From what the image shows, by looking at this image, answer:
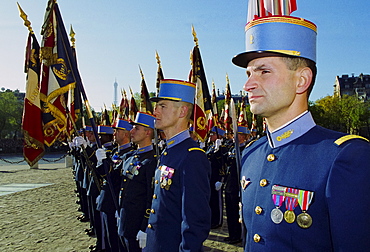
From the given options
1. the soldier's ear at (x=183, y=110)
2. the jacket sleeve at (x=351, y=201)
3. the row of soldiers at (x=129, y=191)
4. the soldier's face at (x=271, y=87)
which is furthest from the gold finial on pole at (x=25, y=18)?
the jacket sleeve at (x=351, y=201)

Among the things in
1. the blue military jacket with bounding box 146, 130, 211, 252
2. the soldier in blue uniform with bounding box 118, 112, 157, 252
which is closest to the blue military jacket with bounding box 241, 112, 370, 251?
the blue military jacket with bounding box 146, 130, 211, 252

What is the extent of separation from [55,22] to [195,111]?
11.4 ft

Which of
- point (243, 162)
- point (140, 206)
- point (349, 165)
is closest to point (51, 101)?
point (140, 206)

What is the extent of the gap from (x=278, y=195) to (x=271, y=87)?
56cm

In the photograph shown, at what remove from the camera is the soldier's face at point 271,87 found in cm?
170

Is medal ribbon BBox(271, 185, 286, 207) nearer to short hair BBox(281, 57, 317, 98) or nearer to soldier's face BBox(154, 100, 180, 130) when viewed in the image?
short hair BBox(281, 57, 317, 98)

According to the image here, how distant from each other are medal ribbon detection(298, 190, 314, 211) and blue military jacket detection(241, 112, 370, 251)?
13mm

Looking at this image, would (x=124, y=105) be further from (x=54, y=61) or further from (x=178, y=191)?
(x=178, y=191)

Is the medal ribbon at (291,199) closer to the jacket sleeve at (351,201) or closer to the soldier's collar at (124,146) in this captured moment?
the jacket sleeve at (351,201)

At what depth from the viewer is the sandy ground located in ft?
21.0

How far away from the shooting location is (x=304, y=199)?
61.2 inches

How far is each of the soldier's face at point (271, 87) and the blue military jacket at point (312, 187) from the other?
155mm

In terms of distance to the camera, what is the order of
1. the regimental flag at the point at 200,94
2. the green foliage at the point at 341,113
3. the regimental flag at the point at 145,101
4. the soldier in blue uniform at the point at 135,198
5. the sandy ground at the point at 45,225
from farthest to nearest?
the green foliage at the point at 341,113 < the regimental flag at the point at 200,94 < the regimental flag at the point at 145,101 < the sandy ground at the point at 45,225 < the soldier in blue uniform at the point at 135,198

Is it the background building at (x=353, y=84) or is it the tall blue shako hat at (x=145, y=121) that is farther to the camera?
the background building at (x=353, y=84)
